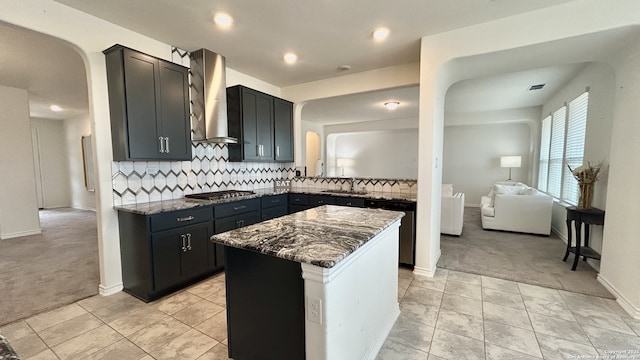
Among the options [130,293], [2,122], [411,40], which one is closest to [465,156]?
[411,40]

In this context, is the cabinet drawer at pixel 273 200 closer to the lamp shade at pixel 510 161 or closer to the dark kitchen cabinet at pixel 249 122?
the dark kitchen cabinet at pixel 249 122

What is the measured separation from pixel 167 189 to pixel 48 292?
4.78 ft

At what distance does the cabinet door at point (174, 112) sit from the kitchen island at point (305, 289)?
180 centimetres

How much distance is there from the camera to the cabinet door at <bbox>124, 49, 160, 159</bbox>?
2.48 meters

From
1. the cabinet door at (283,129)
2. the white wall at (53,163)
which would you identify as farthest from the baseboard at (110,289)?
the white wall at (53,163)

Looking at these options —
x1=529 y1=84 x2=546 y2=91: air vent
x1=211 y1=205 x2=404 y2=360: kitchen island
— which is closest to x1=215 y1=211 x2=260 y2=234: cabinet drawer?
x1=211 y1=205 x2=404 y2=360: kitchen island

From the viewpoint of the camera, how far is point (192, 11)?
7.68ft

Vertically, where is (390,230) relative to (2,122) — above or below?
below

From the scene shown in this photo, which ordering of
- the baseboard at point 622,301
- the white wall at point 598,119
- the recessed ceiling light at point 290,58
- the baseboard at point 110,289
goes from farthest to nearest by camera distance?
1. the recessed ceiling light at point 290,58
2. the white wall at point 598,119
3. the baseboard at point 110,289
4. the baseboard at point 622,301

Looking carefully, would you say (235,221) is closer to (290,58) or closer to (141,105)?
(141,105)

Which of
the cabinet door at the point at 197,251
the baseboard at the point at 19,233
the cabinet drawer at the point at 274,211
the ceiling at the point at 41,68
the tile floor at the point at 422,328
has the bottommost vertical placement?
the tile floor at the point at 422,328

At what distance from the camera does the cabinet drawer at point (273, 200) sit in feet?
12.0

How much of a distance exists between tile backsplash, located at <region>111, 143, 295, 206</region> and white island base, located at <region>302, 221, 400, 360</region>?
2485mm

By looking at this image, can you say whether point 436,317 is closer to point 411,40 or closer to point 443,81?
point 443,81
